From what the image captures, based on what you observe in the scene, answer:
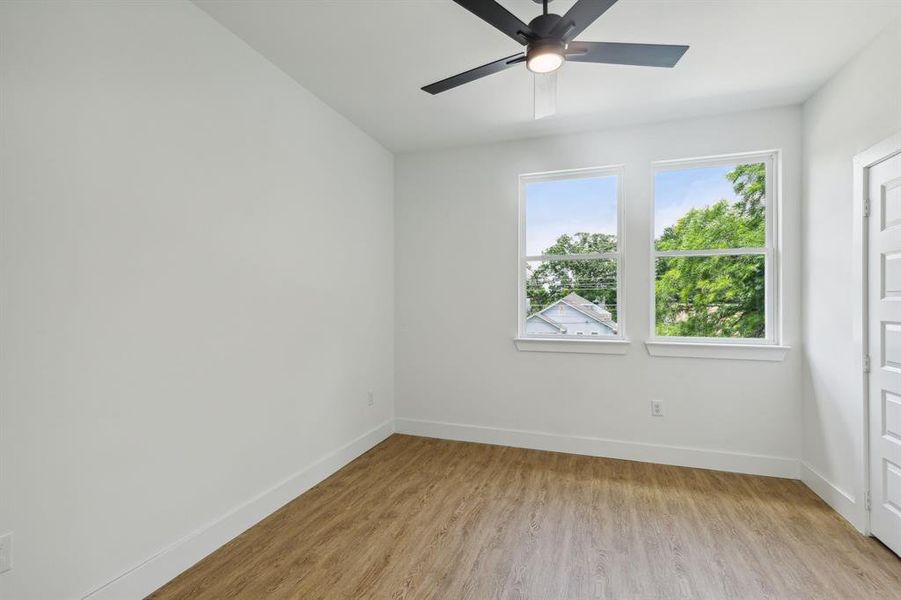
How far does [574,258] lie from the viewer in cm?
358

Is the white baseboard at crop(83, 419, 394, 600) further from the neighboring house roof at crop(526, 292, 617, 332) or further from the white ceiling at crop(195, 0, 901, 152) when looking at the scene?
the white ceiling at crop(195, 0, 901, 152)

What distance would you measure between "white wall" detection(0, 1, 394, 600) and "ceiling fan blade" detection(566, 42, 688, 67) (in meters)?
1.77

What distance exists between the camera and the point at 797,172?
294 centimetres

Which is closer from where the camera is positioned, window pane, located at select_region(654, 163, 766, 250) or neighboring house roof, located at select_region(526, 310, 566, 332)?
window pane, located at select_region(654, 163, 766, 250)

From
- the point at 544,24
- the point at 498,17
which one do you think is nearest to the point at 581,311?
the point at 544,24

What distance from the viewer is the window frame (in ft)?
11.1

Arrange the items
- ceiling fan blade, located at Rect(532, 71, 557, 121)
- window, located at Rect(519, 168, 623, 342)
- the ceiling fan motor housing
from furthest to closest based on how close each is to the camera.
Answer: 1. window, located at Rect(519, 168, 623, 342)
2. ceiling fan blade, located at Rect(532, 71, 557, 121)
3. the ceiling fan motor housing

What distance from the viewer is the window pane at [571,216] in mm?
3488

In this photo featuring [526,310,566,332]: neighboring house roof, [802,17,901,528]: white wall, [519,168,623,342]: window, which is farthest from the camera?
[526,310,566,332]: neighboring house roof

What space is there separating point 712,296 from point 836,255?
2.60 feet

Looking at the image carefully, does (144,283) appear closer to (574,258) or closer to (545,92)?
(545,92)

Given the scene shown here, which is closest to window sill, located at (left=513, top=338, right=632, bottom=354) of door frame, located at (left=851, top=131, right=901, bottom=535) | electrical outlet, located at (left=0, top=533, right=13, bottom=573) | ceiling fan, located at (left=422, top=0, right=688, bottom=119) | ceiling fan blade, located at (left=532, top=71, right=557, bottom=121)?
door frame, located at (left=851, top=131, right=901, bottom=535)

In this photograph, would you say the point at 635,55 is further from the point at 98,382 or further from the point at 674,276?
the point at 98,382

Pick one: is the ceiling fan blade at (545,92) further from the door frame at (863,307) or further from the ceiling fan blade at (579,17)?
the door frame at (863,307)
